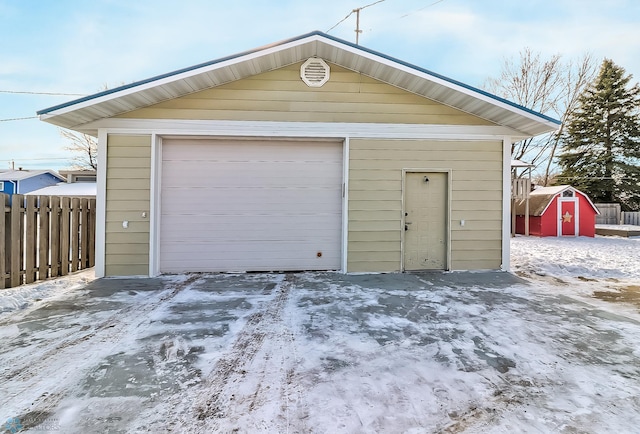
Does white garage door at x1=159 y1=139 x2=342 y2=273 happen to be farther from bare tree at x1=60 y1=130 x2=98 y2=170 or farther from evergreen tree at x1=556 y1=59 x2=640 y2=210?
evergreen tree at x1=556 y1=59 x2=640 y2=210

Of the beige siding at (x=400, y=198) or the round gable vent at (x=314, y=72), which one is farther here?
the beige siding at (x=400, y=198)

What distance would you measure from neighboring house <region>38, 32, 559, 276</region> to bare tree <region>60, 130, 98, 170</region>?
19.2 meters

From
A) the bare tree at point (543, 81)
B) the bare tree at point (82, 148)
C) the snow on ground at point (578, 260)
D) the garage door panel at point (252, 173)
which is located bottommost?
the snow on ground at point (578, 260)

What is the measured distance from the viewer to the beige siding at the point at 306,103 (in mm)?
5520

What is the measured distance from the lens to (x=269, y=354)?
267 centimetres

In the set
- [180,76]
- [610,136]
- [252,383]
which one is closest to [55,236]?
[180,76]

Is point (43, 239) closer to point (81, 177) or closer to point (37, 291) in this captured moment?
point (37, 291)

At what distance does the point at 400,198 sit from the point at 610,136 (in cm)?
2235

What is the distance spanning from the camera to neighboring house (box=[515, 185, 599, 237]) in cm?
1224

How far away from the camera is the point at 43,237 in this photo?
4.93m

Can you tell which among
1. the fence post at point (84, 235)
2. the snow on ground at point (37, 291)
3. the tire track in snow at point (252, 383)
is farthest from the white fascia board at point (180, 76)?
the tire track in snow at point (252, 383)

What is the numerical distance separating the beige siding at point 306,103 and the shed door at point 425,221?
3.50ft

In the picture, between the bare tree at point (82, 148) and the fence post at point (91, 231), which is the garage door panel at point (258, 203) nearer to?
the fence post at point (91, 231)

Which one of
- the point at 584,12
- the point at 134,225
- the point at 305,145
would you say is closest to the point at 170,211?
the point at 134,225
